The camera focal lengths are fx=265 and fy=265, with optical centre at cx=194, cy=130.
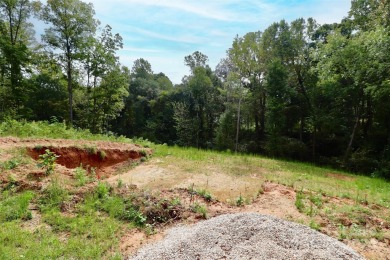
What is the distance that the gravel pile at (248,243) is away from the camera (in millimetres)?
3789

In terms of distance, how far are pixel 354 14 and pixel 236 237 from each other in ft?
70.3

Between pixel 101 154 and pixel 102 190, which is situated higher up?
pixel 101 154

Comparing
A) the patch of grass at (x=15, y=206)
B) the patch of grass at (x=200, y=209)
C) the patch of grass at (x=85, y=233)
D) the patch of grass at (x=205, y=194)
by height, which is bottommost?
the patch of grass at (x=85, y=233)

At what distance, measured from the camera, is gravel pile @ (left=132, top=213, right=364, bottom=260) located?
3.79 metres

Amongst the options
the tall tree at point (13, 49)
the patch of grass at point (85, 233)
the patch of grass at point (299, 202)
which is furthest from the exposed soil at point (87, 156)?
the tall tree at point (13, 49)

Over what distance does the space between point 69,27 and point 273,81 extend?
16765mm

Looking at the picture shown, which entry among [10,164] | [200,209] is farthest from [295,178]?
[10,164]

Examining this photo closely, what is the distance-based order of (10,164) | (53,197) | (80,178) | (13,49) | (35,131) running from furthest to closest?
(13,49), (35,131), (10,164), (80,178), (53,197)

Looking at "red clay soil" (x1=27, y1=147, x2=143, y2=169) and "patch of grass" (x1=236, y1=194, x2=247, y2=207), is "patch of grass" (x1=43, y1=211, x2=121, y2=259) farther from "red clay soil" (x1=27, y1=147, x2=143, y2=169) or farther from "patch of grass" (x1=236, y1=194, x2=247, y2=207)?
"red clay soil" (x1=27, y1=147, x2=143, y2=169)

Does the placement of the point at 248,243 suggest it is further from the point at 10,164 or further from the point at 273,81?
the point at 273,81

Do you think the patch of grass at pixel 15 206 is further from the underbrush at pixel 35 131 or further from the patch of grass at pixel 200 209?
the underbrush at pixel 35 131

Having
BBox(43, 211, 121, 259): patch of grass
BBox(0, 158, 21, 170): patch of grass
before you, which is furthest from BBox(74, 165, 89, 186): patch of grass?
BBox(0, 158, 21, 170): patch of grass

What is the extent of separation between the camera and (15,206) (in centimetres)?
553

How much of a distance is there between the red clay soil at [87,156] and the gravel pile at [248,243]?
615 centimetres
